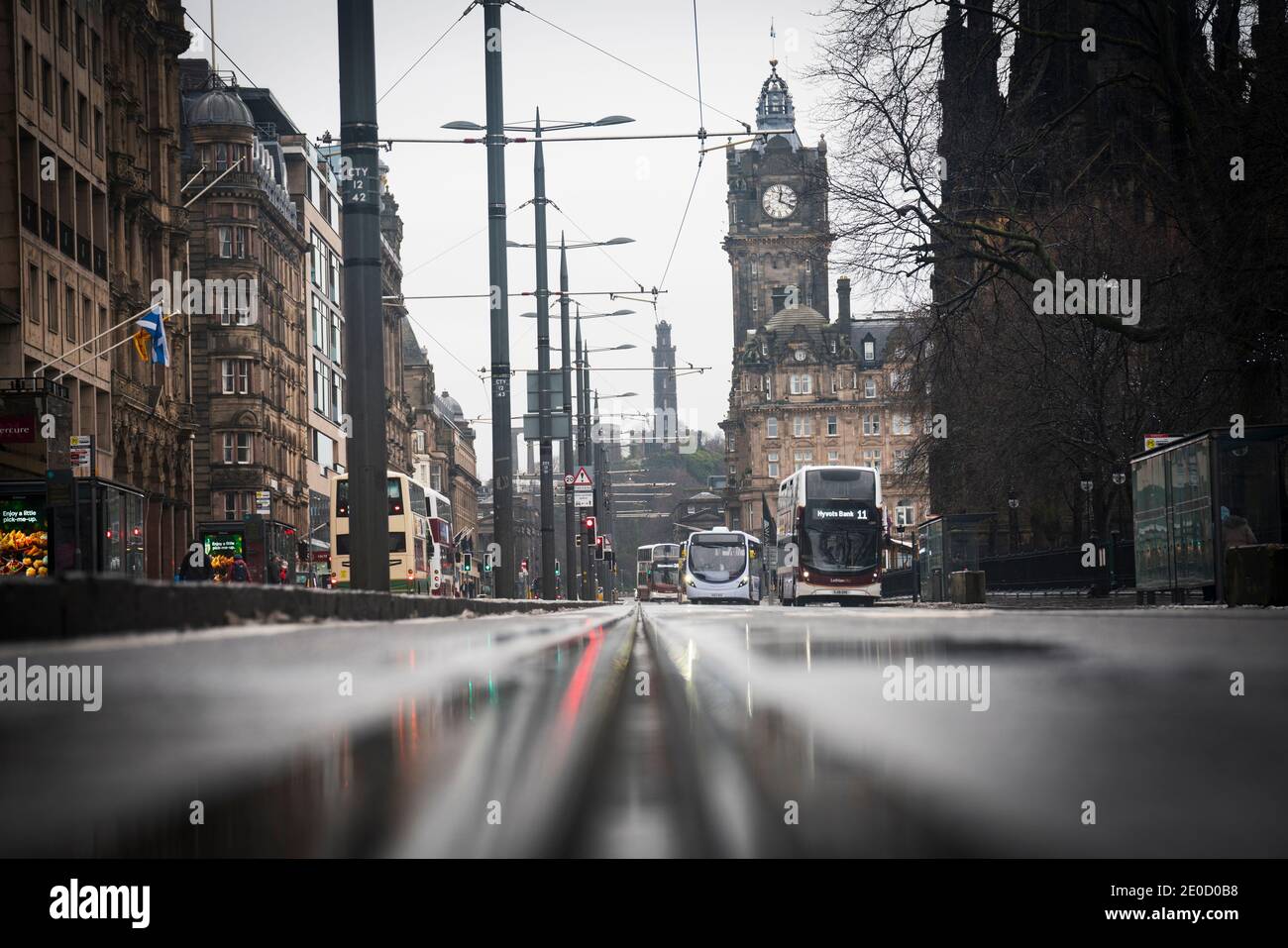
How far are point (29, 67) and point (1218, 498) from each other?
2358 centimetres

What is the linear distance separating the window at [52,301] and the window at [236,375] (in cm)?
3227

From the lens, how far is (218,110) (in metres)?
62.9

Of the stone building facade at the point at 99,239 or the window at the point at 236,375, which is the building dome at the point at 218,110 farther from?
the stone building facade at the point at 99,239

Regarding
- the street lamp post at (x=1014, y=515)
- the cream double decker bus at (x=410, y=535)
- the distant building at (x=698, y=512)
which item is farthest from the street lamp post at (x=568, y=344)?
the distant building at (x=698, y=512)

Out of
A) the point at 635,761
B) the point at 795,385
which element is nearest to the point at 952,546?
the point at 635,761

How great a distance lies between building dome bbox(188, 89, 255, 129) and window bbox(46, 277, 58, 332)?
29572 mm

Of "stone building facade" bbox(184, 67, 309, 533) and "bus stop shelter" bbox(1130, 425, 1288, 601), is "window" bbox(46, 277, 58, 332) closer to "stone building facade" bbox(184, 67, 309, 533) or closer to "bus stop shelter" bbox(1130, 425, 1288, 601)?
"bus stop shelter" bbox(1130, 425, 1288, 601)

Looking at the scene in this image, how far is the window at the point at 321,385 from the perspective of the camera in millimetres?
81500

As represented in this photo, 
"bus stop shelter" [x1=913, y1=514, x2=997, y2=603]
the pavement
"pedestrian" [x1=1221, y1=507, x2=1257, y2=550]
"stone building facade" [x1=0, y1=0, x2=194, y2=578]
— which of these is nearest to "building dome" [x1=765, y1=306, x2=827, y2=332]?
"stone building facade" [x1=0, y1=0, x2=194, y2=578]

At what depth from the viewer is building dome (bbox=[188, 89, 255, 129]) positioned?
2469 inches

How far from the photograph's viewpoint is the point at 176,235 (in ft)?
144

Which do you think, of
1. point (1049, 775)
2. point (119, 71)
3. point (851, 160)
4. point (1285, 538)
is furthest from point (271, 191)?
point (1049, 775)

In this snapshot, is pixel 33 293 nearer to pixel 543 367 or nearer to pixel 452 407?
pixel 543 367
